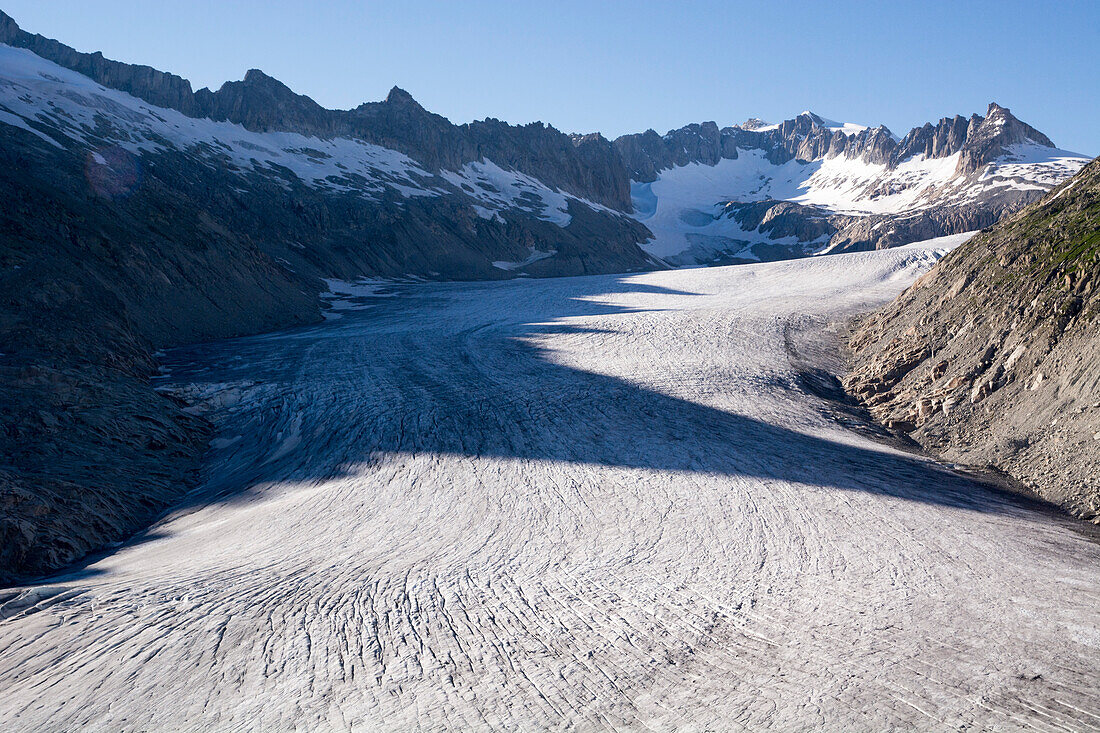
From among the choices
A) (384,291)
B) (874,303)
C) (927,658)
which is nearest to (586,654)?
(927,658)

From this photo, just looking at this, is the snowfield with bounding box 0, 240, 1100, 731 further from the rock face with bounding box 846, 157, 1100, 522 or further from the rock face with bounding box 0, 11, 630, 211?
the rock face with bounding box 0, 11, 630, 211

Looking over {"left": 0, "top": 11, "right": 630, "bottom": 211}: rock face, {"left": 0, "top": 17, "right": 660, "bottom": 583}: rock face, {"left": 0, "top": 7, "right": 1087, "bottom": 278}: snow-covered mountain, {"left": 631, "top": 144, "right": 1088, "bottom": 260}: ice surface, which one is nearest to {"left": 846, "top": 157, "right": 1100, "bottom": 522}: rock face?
{"left": 0, "top": 17, "right": 660, "bottom": 583}: rock face

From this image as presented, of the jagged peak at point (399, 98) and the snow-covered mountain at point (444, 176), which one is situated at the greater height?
the jagged peak at point (399, 98)

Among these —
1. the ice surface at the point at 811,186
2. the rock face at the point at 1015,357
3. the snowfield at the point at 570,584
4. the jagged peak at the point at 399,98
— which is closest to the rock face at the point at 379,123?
the jagged peak at the point at 399,98

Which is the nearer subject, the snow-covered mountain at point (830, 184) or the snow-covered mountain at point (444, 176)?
the snow-covered mountain at point (444, 176)

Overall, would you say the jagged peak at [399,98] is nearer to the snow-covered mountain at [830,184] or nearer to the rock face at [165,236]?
the rock face at [165,236]

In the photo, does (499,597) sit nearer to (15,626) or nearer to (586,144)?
(15,626)

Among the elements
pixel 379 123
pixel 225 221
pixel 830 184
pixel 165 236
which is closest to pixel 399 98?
pixel 379 123

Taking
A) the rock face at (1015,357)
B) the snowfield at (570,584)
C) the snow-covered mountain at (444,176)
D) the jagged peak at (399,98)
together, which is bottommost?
the snowfield at (570,584)
